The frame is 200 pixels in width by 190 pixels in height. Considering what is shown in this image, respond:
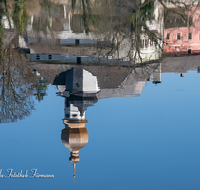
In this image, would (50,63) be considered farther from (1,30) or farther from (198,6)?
(198,6)

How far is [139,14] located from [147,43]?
1.87 meters

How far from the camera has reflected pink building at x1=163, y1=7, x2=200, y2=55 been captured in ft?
84.7

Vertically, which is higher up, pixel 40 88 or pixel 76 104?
pixel 40 88

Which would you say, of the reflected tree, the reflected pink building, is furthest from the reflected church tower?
the reflected pink building

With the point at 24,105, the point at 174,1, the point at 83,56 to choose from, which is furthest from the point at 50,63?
the point at 174,1

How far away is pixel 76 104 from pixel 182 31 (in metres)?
11.6

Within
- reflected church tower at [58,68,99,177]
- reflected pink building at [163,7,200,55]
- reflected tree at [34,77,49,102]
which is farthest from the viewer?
reflected pink building at [163,7,200,55]

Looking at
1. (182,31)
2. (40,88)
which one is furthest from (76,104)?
(182,31)

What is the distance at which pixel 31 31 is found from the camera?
21547 millimetres

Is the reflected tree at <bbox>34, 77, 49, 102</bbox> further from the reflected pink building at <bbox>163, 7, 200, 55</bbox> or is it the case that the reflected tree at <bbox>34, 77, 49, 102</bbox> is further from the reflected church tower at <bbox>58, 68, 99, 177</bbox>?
the reflected pink building at <bbox>163, 7, 200, 55</bbox>

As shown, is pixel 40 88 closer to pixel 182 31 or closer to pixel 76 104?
pixel 76 104

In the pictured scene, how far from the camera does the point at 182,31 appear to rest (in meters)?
29.7

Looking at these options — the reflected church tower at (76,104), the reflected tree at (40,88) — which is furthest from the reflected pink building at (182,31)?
the reflected tree at (40,88)

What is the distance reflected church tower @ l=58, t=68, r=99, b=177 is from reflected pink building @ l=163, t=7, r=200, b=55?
5.93 metres
